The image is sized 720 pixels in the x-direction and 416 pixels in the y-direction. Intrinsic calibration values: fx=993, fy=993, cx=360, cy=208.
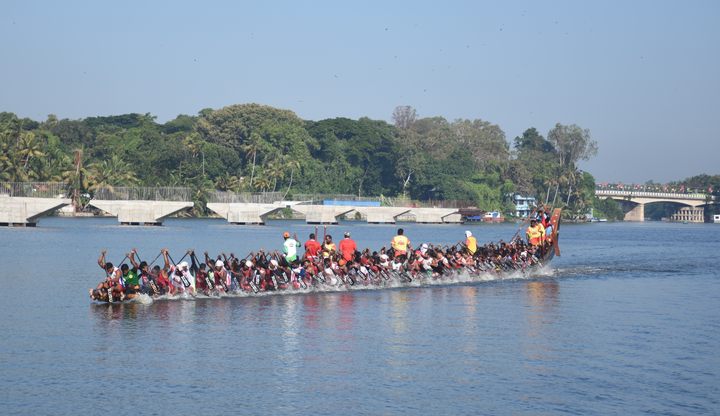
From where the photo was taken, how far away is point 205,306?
110 feet

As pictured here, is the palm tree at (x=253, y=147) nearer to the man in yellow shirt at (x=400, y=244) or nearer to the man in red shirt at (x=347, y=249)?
the man in yellow shirt at (x=400, y=244)

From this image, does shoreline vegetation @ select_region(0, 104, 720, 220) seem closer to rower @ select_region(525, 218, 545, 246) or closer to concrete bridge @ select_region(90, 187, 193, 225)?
concrete bridge @ select_region(90, 187, 193, 225)

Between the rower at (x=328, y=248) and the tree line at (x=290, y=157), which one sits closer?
the rower at (x=328, y=248)

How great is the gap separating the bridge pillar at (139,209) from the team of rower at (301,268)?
6431cm

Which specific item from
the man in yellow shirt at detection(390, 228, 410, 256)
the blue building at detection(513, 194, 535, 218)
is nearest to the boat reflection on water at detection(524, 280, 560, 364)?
the man in yellow shirt at detection(390, 228, 410, 256)

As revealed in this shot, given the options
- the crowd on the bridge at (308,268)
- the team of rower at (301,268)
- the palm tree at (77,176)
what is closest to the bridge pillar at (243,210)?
the palm tree at (77,176)

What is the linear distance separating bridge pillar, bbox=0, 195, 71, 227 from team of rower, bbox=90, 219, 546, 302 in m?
56.1

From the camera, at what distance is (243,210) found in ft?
396

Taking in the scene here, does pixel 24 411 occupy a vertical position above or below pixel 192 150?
below

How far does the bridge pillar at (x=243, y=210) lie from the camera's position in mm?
120375

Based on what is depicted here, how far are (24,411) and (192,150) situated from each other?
112898mm

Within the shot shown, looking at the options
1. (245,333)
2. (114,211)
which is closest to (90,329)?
(245,333)

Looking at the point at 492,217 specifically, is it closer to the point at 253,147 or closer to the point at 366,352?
the point at 253,147

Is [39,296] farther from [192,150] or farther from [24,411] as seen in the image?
[192,150]
